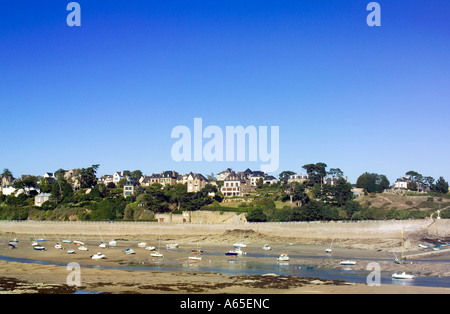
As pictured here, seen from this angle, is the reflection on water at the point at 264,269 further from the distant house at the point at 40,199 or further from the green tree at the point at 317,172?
the green tree at the point at 317,172

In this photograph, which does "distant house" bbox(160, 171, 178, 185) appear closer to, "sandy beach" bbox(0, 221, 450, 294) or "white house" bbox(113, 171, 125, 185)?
"white house" bbox(113, 171, 125, 185)

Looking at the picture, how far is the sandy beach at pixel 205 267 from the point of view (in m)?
34.1

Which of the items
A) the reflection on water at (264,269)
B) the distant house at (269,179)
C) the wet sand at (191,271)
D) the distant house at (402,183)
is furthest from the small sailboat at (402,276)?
the distant house at (402,183)

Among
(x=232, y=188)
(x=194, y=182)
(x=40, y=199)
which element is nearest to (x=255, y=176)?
(x=232, y=188)

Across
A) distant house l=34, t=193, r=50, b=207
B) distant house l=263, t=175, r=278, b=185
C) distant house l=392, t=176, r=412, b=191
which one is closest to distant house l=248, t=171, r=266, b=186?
distant house l=263, t=175, r=278, b=185

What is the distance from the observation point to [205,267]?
46.7 m

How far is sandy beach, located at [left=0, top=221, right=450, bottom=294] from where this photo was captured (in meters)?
34.1

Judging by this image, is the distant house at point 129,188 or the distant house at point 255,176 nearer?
the distant house at point 129,188

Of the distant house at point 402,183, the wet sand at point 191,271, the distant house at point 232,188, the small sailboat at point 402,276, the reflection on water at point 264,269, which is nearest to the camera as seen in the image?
the wet sand at point 191,271

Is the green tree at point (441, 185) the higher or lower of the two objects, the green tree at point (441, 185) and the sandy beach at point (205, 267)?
the higher

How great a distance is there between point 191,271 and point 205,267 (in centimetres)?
335

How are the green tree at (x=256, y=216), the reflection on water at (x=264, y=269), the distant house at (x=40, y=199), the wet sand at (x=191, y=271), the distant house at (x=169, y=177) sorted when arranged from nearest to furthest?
the wet sand at (x=191, y=271) → the reflection on water at (x=264, y=269) → the green tree at (x=256, y=216) → the distant house at (x=40, y=199) → the distant house at (x=169, y=177)

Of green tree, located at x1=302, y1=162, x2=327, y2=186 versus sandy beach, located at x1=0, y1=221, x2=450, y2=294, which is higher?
green tree, located at x1=302, y1=162, x2=327, y2=186
